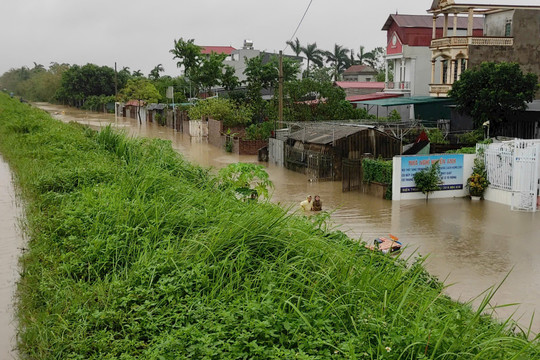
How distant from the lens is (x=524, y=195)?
61.8ft

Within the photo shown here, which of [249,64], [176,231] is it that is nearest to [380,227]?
[176,231]

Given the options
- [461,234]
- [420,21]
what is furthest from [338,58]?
[461,234]

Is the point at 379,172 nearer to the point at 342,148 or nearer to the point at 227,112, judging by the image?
Result: the point at 342,148

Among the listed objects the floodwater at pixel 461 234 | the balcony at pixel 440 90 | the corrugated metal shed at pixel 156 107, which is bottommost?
the floodwater at pixel 461 234

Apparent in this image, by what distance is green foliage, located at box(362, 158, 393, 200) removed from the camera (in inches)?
821

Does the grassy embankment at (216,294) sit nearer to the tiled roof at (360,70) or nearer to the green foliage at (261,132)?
the green foliage at (261,132)

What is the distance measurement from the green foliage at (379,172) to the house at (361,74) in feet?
189

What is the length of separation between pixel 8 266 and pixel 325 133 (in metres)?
20.4

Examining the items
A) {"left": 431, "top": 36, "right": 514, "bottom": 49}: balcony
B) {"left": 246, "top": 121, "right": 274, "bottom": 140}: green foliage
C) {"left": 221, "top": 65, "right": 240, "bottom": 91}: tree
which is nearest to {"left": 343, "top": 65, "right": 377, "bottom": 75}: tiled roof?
{"left": 221, "top": 65, "right": 240, "bottom": 91}: tree

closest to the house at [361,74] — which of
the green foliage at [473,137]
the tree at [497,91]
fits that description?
the green foliage at [473,137]

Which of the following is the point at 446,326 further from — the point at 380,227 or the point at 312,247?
the point at 380,227

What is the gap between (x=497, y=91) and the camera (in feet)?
87.9

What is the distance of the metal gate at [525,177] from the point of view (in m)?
18.7

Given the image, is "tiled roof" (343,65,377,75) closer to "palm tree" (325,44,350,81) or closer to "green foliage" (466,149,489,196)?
"palm tree" (325,44,350,81)
